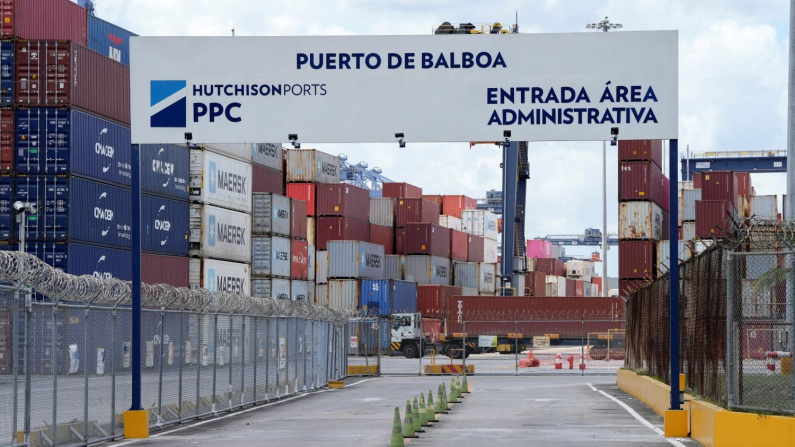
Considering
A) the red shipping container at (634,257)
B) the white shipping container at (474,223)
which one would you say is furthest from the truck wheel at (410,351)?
the white shipping container at (474,223)

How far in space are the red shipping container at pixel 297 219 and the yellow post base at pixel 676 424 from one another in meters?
42.2

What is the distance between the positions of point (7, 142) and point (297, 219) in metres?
25.8

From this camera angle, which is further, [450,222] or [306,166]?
[450,222]

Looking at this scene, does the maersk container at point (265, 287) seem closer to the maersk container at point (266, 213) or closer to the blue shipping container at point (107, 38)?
the maersk container at point (266, 213)

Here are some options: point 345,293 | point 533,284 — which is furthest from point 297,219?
point 533,284

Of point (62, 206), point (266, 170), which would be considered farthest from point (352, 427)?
point (266, 170)

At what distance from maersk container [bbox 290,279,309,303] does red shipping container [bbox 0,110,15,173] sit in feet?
79.0

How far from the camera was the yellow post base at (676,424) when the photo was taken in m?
18.6

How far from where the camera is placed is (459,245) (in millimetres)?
89500

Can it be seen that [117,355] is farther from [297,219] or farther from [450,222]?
[450,222]

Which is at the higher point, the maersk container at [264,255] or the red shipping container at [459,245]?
the red shipping container at [459,245]

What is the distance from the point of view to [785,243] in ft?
49.5

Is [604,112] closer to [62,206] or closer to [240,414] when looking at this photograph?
[240,414]

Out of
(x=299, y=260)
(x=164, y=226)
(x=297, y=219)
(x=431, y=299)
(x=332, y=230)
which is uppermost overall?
(x=297, y=219)
